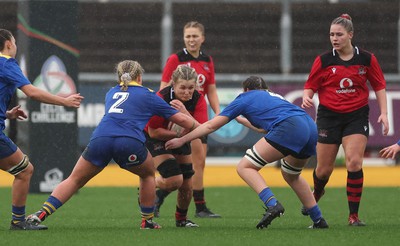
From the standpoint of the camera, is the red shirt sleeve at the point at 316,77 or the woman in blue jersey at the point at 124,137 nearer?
the woman in blue jersey at the point at 124,137

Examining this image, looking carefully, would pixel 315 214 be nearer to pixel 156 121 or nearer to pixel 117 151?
pixel 156 121

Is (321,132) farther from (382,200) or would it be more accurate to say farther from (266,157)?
(382,200)

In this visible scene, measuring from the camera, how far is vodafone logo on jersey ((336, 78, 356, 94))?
1052 cm

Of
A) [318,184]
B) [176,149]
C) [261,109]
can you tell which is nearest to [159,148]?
[176,149]

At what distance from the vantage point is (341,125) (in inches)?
414

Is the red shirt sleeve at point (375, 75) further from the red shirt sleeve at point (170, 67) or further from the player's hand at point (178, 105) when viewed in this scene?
the red shirt sleeve at point (170, 67)

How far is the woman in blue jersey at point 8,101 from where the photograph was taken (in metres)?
8.96

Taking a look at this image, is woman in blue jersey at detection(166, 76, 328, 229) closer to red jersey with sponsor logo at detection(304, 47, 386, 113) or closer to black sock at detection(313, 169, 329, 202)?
red jersey with sponsor logo at detection(304, 47, 386, 113)

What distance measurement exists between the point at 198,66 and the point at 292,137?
3279 mm

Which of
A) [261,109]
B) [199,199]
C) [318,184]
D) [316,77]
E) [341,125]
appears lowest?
[199,199]

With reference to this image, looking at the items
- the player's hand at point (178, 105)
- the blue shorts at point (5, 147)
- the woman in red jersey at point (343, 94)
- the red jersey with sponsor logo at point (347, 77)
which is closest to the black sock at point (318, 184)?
the woman in red jersey at point (343, 94)

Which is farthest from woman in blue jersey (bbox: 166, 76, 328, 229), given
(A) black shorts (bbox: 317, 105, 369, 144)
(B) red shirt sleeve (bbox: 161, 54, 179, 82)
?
(B) red shirt sleeve (bbox: 161, 54, 179, 82)

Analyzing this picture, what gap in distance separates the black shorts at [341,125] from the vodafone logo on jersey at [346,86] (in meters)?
0.23

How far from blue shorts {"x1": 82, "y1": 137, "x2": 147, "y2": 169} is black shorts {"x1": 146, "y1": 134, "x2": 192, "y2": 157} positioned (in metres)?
0.82
